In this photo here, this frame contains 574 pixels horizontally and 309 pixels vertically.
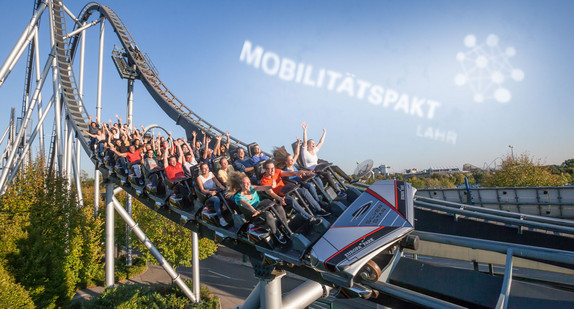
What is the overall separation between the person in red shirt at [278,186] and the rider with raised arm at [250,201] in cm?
19

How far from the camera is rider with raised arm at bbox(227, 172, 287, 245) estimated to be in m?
4.01

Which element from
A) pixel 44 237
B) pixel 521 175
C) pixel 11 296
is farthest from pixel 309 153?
pixel 521 175

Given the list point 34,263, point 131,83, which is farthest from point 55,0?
point 34,263

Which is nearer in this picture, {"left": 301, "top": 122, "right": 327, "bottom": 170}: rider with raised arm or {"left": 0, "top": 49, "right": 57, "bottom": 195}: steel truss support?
{"left": 301, "top": 122, "right": 327, "bottom": 170}: rider with raised arm

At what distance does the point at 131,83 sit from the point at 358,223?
1845cm

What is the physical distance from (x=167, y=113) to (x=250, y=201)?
1458 cm

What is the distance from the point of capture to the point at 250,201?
450cm

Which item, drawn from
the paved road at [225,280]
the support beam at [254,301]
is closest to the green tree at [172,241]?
the paved road at [225,280]

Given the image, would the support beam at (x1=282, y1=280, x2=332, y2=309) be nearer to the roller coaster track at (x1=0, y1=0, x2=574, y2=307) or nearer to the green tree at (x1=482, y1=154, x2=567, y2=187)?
the roller coaster track at (x1=0, y1=0, x2=574, y2=307)

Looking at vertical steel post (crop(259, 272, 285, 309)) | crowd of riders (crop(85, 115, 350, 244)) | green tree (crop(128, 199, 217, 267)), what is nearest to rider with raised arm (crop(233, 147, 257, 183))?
crowd of riders (crop(85, 115, 350, 244))

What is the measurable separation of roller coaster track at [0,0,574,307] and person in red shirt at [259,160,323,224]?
0.64 meters

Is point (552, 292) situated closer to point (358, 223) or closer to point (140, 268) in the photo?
point (358, 223)

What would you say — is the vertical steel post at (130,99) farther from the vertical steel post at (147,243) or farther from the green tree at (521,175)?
the green tree at (521,175)

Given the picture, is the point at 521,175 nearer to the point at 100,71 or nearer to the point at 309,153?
the point at 309,153
